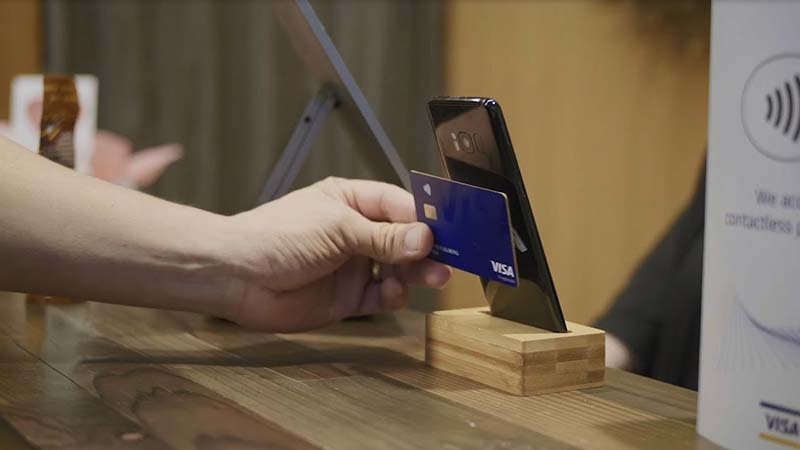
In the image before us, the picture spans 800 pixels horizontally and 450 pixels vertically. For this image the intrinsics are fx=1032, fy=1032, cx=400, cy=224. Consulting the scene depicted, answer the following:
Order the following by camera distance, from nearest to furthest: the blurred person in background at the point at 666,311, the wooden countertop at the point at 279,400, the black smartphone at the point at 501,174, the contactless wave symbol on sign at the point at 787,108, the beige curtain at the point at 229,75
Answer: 1. the contactless wave symbol on sign at the point at 787,108
2. the wooden countertop at the point at 279,400
3. the black smartphone at the point at 501,174
4. the blurred person in background at the point at 666,311
5. the beige curtain at the point at 229,75

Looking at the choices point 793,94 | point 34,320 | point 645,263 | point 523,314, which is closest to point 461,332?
point 523,314

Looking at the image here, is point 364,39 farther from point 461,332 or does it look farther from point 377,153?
point 461,332

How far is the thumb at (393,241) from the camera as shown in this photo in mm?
937

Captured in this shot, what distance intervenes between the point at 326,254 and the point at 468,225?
18cm

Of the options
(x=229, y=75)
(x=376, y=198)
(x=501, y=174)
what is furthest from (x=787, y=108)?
(x=229, y=75)

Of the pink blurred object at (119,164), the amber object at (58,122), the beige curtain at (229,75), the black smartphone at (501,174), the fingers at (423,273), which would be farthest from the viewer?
the beige curtain at (229,75)

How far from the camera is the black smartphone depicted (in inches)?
31.3

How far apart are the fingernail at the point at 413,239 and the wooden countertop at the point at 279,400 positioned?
0.10 metres

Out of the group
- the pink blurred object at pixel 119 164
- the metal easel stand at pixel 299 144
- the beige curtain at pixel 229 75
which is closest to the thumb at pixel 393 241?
the metal easel stand at pixel 299 144

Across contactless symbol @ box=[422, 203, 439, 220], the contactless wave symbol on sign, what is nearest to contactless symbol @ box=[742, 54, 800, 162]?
the contactless wave symbol on sign

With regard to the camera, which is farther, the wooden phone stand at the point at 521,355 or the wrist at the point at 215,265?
the wrist at the point at 215,265

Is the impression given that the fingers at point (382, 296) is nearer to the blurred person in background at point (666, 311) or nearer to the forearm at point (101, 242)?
the forearm at point (101, 242)

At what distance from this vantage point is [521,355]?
0.80 metres

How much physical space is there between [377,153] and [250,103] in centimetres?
221
